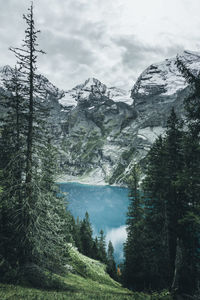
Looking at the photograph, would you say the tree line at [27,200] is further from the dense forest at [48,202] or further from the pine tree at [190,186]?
the pine tree at [190,186]

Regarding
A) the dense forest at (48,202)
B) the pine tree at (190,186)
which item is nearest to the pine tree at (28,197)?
the dense forest at (48,202)

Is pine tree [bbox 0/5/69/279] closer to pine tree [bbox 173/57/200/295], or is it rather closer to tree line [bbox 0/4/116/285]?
tree line [bbox 0/4/116/285]

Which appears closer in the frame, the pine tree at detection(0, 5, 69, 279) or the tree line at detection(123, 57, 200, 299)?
the pine tree at detection(0, 5, 69, 279)

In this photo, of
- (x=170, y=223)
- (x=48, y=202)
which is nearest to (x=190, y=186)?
Answer: (x=170, y=223)

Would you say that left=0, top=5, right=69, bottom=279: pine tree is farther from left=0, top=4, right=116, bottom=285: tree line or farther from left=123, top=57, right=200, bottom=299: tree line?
left=123, top=57, right=200, bottom=299: tree line

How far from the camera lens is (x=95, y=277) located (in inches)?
738

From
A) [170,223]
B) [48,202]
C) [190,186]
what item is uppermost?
[190,186]

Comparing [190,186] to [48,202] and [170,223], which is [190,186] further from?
[48,202]

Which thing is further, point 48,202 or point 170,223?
point 170,223

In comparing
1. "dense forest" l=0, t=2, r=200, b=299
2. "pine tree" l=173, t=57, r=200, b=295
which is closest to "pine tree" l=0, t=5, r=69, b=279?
"dense forest" l=0, t=2, r=200, b=299

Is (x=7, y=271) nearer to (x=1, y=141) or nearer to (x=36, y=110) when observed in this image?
(x=36, y=110)

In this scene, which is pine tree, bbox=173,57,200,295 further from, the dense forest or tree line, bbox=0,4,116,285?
tree line, bbox=0,4,116,285

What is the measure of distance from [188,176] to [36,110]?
32.2 feet

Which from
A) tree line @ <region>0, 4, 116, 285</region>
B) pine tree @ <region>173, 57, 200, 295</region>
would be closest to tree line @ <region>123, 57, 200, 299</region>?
pine tree @ <region>173, 57, 200, 295</region>
